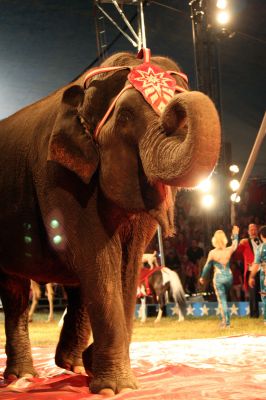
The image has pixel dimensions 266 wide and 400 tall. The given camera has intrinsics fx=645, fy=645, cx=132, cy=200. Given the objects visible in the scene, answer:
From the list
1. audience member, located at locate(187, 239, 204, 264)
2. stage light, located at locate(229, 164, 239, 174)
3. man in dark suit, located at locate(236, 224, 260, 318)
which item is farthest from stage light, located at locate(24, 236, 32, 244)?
stage light, located at locate(229, 164, 239, 174)

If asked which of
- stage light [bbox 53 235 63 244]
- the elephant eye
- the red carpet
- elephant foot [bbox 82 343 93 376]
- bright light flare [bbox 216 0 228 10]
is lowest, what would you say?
the red carpet

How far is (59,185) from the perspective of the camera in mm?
3377

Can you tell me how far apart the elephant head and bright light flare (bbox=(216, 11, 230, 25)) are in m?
8.57

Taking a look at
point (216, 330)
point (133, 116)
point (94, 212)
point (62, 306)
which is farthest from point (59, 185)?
point (62, 306)

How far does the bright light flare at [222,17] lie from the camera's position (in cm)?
1164

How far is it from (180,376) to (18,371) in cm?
106

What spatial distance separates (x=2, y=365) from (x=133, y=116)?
2593 mm

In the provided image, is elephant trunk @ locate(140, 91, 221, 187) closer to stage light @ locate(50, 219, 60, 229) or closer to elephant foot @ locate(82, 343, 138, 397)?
stage light @ locate(50, 219, 60, 229)

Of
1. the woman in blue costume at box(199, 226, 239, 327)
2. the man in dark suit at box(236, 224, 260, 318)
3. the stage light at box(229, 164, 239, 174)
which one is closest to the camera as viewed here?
the woman in blue costume at box(199, 226, 239, 327)

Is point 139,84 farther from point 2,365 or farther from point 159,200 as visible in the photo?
point 2,365

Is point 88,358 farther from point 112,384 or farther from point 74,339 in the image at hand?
point 74,339

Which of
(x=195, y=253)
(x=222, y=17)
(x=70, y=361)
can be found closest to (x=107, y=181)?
(x=70, y=361)

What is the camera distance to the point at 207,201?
1320 centimetres

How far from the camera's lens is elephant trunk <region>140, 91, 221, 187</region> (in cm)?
276
